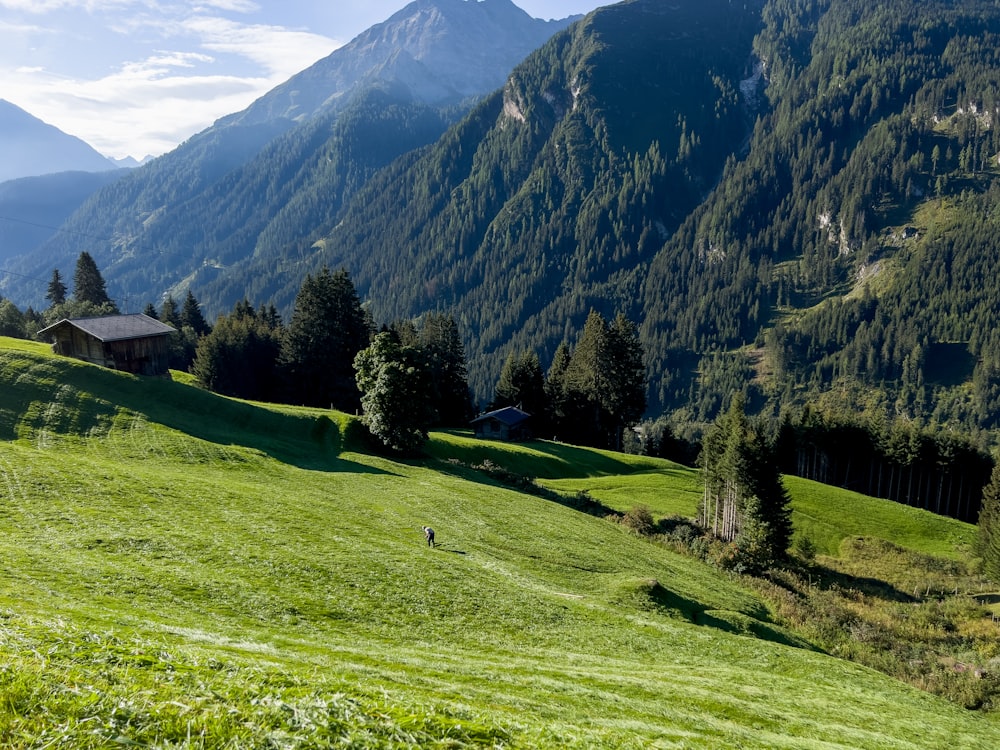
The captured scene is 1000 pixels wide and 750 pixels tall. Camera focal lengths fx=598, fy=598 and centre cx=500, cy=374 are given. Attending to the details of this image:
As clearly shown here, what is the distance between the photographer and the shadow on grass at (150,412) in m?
49.7

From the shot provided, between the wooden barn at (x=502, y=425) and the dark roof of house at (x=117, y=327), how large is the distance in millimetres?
50211

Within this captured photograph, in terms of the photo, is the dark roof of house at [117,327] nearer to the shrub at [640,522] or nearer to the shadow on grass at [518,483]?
the shadow on grass at [518,483]

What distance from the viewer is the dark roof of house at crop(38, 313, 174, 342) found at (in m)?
69.4

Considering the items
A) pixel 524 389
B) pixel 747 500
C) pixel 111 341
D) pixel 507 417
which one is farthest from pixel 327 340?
pixel 747 500

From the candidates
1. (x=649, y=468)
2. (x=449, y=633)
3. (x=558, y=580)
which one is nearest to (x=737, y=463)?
(x=649, y=468)

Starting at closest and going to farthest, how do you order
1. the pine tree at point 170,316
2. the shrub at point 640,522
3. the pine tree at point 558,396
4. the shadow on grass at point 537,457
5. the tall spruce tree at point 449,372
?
the shrub at point 640,522
the shadow on grass at point 537,457
the tall spruce tree at point 449,372
the pine tree at point 558,396
the pine tree at point 170,316

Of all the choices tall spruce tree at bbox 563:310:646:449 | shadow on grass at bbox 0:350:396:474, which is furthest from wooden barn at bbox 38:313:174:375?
tall spruce tree at bbox 563:310:646:449

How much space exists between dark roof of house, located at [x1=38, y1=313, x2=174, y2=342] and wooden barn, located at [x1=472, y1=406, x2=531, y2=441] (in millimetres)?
50211

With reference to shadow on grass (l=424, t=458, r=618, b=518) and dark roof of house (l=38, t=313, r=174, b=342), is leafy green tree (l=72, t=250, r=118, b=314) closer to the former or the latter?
dark roof of house (l=38, t=313, r=174, b=342)

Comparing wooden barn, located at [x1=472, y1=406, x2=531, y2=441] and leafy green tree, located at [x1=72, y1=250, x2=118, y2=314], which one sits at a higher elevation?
leafy green tree, located at [x1=72, y1=250, x2=118, y2=314]

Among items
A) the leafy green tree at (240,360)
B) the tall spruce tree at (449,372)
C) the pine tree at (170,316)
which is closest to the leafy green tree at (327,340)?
the leafy green tree at (240,360)

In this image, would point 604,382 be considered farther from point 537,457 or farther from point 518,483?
point 518,483

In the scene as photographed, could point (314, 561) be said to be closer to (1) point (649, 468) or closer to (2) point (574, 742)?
(2) point (574, 742)

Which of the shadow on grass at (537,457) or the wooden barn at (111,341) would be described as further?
the shadow on grass at (537,457)
